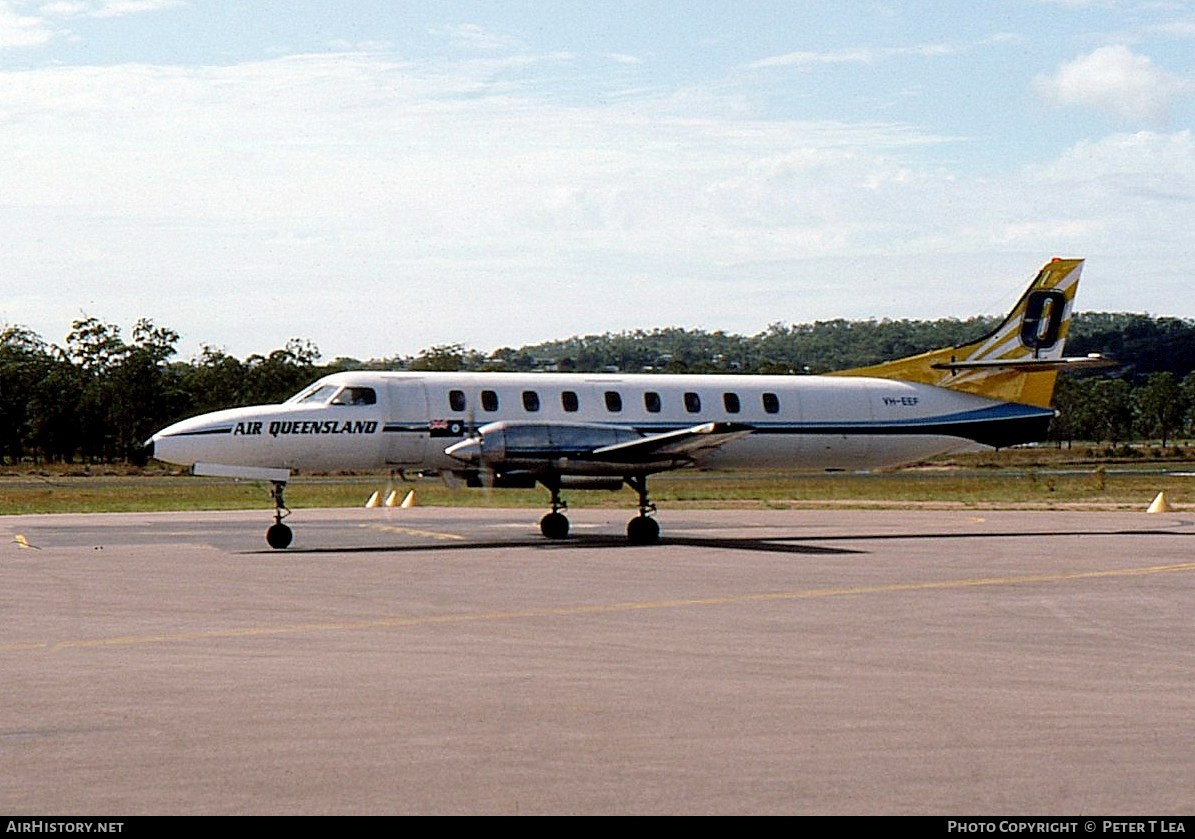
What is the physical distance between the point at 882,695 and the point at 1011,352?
77.0 ft

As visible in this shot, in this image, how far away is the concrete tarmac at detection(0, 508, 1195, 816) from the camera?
26.6 ft

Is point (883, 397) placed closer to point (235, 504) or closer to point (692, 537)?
point (692, 537)

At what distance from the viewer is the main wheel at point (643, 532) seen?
28.3 meters

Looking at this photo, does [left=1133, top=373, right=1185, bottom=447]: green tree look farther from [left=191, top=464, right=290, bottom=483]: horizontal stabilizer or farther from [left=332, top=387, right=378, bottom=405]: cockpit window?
[left=191, top=464, right=290, bottom=483]: horizontal stabilizer

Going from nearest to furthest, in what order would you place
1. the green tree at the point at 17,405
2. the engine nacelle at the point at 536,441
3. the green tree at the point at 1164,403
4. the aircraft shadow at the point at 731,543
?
1. the aircraft shadow at the point at 731,543
2. the engine nacelle at the point at 536,441
3. the green tree at the point at 17,405
4. the green tree at the point at 1164,403

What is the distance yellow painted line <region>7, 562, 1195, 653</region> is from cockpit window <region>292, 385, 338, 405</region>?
12.4 meters

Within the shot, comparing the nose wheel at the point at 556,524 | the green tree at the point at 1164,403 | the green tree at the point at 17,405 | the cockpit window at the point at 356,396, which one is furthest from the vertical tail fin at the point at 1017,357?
the green tree at the point at 1164,403

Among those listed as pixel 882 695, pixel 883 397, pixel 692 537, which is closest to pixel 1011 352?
pixel 883 397

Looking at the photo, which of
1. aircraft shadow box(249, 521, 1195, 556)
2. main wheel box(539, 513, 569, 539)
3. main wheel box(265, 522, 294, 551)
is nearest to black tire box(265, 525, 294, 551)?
main wheel box(265, 522, 294, 551)

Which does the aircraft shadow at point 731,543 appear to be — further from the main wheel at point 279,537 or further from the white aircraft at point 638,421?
the white aircraft at point 638,421

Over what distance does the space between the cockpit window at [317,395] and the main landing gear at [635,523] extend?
4603 millimetres

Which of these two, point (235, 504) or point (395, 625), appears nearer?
point (395, 625)

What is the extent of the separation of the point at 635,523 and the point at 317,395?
6704 millimetres
